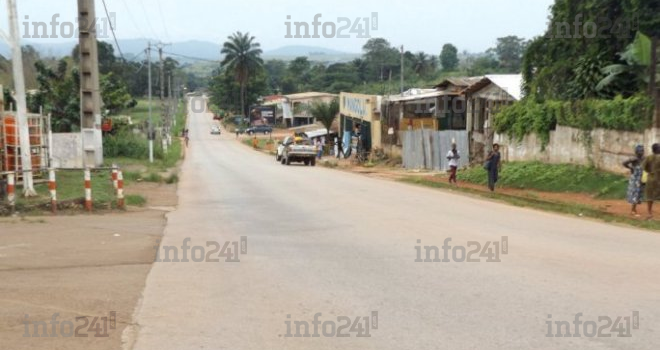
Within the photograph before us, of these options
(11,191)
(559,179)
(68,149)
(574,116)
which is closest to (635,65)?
(574,116)

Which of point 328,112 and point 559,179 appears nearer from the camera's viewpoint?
point 559,179

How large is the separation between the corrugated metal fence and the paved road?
19.5 metres

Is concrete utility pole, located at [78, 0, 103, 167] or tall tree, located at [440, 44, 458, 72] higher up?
tall tree, located at [440, 44, 458, 72]

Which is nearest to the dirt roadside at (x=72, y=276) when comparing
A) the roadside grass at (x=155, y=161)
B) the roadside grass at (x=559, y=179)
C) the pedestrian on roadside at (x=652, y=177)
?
the pedestrian on roadside at (x=652, y=177)

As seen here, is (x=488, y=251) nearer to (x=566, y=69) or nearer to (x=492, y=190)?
(x=492, y=190)

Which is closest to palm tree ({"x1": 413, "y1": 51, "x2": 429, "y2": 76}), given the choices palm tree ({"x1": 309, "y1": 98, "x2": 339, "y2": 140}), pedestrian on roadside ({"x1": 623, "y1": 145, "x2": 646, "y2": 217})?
palm tree ({"x1": 309, "y1": 98, "x2": 339, "y2": 140})

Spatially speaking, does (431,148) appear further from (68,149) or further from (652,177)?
(652,177)

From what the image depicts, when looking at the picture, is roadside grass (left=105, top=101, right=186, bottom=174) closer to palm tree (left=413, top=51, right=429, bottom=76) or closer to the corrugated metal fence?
the corrugated metal fence

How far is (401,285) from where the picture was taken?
8.02 m

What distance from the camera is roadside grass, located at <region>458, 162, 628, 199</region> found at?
1925 centimetres

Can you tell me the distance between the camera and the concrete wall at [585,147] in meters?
19.4

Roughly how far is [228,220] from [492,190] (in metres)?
10.5

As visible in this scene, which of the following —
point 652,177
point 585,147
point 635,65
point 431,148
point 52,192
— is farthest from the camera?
point 431,148

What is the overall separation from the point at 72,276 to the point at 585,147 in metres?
17.4
